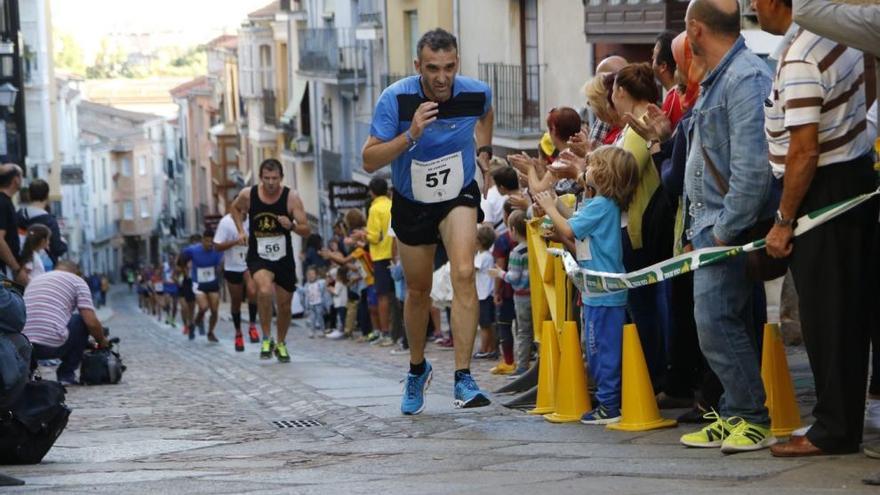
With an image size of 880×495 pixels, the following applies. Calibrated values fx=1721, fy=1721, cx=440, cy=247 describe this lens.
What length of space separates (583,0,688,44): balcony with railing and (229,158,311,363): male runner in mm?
10351

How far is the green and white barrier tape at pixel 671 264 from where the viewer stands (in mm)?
7141

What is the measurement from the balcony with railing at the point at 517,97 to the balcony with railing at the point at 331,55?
14.6m

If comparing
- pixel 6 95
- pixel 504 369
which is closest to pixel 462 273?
pixel 504 369

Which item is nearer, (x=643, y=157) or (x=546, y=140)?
(x=643, y=157)

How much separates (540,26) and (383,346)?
581 inches

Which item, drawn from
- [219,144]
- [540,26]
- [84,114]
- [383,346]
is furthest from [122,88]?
[383,346]

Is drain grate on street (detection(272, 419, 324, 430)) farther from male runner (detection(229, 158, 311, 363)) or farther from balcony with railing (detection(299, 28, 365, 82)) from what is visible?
balcony with railing (detection(299, 28, 365, 82))

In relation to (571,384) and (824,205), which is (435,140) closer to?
(571,384)

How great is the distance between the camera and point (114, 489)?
759cm

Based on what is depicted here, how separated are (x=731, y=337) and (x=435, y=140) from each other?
9.21 feet

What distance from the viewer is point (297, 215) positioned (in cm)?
1742

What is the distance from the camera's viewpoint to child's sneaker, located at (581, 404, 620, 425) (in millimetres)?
9148

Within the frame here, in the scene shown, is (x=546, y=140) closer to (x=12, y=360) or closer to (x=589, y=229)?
(x=589, y=229)

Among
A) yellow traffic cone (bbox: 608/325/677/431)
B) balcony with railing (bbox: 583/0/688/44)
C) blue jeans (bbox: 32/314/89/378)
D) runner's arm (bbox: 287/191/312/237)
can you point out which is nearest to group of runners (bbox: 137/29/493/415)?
yellow traffic cone (bbox: 608/325/677/431)
